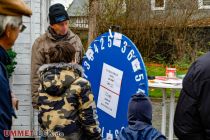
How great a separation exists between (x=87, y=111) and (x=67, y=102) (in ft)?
0.68

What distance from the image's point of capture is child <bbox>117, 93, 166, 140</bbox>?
13.2 ft

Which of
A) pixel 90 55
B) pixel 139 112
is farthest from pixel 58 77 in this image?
pixel 90 55

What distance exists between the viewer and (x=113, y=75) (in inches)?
231

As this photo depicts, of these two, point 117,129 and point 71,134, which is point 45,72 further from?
point 117,129

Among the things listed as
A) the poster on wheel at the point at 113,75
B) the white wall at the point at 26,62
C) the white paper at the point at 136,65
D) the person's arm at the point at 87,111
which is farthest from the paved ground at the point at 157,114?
the person's arm at the point at 87,111

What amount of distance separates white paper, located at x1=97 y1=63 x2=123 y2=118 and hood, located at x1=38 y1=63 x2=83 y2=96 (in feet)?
4.08

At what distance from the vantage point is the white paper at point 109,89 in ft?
19.1

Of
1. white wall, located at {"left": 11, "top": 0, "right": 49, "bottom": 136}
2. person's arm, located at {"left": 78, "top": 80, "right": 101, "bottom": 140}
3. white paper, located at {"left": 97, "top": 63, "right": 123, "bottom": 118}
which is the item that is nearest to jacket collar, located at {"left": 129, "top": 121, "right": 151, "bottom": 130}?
person's arm, located at {"left": 78, "top": 80, "right": 101, "bottom": 140}

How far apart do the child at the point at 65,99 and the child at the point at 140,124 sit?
0.51 meters

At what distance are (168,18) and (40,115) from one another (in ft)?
48.4

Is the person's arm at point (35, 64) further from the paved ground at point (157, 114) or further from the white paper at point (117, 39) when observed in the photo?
the paved ground at point (157, 114)

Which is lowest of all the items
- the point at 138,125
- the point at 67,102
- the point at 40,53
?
the point at 138,125

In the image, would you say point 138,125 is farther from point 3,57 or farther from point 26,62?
point 26,62

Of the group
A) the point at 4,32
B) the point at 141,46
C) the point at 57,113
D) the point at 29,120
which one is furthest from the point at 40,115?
the point at 141,46
